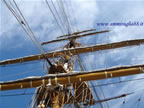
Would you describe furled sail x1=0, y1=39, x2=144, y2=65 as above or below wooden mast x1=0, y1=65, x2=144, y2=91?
above

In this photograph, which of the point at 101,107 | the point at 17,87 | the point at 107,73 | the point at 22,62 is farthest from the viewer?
the point at 22,62

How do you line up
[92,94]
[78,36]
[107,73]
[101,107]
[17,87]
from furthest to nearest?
[78,36], [101,107], [92,94], [17,87], [107,73]

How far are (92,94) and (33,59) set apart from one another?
4.59 meters

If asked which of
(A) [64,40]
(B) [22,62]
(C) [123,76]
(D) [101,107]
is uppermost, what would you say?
(A) [64,40]

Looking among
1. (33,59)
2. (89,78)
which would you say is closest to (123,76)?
(89,78)

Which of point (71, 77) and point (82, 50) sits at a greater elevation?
point (82, 50)

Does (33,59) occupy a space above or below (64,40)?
below

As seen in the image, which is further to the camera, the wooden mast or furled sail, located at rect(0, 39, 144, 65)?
furled sail, located at rect(0, 39, 144, 65)

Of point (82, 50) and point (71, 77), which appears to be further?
point (82, 50)

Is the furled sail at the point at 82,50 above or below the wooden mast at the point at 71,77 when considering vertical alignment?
above

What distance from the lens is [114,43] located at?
11219mm

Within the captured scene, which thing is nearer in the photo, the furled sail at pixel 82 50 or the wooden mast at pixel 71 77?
the wooden mast at pixel 71 77

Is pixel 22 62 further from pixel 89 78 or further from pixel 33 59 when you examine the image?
pixel 89 78

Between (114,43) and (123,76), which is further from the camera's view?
(114,43)
